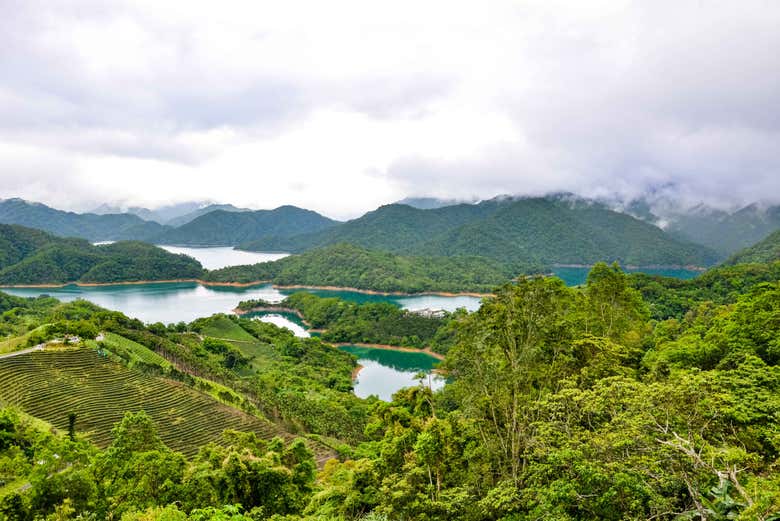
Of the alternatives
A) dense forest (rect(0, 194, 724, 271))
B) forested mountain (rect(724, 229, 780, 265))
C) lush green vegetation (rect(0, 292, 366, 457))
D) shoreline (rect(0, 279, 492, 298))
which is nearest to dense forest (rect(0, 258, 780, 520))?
lush green vegetation (rect(0, 292, 366, 457))

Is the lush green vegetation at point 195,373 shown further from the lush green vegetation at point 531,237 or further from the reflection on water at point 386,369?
the lush green vegetation at point 531,237

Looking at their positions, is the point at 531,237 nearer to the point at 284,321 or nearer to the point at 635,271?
the point at 635,271

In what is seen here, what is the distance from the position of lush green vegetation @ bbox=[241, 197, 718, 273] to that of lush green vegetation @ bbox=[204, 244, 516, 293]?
87.9ft

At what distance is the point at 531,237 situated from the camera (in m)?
163

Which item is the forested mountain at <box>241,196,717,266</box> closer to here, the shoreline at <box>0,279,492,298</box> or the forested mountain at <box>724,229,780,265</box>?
the shoreline at <box>0,279,492,298</box>

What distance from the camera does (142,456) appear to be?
484 inches

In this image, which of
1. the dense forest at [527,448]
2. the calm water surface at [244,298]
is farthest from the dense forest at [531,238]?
the dense forest at [527,448]

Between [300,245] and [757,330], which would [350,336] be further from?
[300,245]

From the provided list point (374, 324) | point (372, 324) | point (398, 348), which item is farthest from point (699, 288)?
point (372, 324)

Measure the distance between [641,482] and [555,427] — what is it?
88.4 inches

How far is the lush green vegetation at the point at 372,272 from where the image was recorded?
10050 cm

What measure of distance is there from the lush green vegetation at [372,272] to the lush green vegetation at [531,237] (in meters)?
26.8

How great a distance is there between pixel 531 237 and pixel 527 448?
539ft

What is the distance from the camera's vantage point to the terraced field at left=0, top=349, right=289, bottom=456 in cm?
2183
